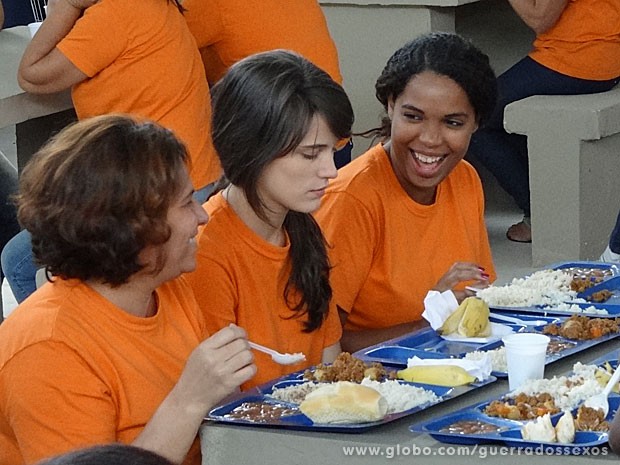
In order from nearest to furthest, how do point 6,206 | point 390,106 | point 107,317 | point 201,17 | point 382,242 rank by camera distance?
point 107,317 < point 382,242 < point 390,106 < point 6,206 < point 201,17

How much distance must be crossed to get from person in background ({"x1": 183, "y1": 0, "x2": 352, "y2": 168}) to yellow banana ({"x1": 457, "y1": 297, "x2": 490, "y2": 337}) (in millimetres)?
1590

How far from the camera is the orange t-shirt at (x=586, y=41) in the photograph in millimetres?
4797

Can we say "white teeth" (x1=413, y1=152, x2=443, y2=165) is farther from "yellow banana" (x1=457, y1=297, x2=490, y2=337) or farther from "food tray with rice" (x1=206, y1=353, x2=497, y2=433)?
"food tray with rice" (x1=206, y1=353, x2=497, y2=433)

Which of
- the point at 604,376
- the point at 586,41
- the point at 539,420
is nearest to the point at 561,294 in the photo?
the point at 604,376

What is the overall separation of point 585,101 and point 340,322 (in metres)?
2.35

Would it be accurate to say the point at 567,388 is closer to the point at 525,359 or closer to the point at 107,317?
the point at 525,359

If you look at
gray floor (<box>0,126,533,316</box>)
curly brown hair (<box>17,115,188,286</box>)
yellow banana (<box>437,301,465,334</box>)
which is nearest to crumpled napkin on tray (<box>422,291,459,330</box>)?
yellow banana (<box>437,301,465,334</box>)

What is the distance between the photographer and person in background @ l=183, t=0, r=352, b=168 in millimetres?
3846

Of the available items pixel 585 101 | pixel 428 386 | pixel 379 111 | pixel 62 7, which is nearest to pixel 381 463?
pixel 428 386

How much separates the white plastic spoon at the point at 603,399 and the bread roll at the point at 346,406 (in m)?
0.32

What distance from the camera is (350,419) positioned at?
6.31 ft

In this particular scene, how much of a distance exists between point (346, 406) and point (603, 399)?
0.40m

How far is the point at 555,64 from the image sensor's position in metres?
4.91

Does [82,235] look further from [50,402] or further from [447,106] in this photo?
[447,106]
